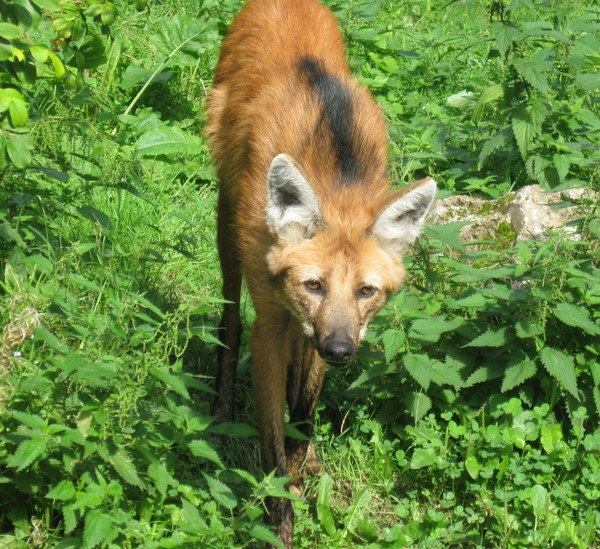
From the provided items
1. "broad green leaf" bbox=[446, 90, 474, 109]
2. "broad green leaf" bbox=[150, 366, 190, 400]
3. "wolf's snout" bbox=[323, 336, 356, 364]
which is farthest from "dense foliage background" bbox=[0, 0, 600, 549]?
"broad green leaf" bbox=[446, 90, 474, 109]

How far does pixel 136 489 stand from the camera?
11.0 feet

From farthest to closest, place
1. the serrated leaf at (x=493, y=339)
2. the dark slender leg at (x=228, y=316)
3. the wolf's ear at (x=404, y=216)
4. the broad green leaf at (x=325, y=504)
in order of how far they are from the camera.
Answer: the dark slender leg at (x=228, y=316), the serrated leaf at (x=493, y=339), the broad green leaf at (x=325, y=504), the wolf's ear at (x=404, y=216)

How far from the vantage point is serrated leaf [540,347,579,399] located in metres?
3.72

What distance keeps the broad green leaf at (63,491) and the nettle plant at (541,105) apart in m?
3.14

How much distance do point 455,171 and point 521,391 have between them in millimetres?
1965

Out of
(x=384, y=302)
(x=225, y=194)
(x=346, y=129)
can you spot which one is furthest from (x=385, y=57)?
(x=384, y=302)

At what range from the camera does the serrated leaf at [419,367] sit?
384cm

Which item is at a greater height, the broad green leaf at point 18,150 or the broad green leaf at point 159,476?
the broad green leaf at point 18,150

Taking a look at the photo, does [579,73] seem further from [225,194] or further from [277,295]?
[277,295]

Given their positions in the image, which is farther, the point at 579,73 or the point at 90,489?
the point at 579,73

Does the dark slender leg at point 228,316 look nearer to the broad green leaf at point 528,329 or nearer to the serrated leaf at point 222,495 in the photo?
the serrated leaf at point 222,495

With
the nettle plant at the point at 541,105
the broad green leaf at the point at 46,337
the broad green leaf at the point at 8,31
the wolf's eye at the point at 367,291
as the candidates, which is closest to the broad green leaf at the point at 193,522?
the broad green leaf at the point at 46,337

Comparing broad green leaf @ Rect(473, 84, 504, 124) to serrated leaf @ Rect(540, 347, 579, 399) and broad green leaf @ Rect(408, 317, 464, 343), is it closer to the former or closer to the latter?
broad green leaf @ Rect(408, 317, 464, 343)

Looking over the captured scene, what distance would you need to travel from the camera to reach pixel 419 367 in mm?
3908
